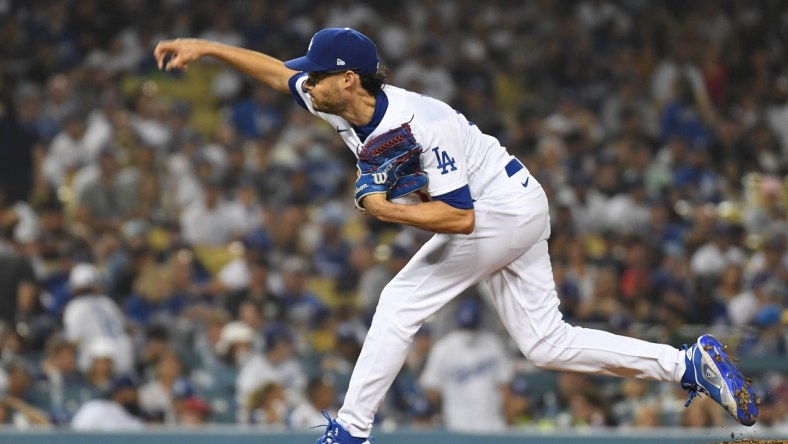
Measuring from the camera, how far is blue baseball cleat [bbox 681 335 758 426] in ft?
15.6

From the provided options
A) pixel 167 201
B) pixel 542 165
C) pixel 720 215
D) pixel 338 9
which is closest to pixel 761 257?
pixel 720 215

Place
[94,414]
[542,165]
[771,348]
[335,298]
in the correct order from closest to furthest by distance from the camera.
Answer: [94,414]
[771,348]
[335,298]
[542,165]

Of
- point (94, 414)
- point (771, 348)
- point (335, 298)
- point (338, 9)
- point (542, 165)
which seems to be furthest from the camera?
point (338, 9)

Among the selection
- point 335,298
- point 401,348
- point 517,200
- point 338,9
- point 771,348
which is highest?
point 338,9

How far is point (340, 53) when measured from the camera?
14.9 ft

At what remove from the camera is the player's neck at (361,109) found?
4.61m

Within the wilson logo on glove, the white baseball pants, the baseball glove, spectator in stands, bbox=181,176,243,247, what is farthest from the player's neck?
spectator in stands, bbox=181,176,243,247

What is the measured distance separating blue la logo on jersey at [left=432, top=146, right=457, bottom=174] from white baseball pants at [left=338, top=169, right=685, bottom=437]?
28 cm

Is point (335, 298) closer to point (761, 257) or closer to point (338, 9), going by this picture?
point (761, 257)

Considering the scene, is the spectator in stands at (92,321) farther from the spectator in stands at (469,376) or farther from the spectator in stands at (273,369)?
the spectator in stands at (469,376)

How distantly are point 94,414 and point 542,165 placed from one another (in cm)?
565

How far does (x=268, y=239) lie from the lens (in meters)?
10.7

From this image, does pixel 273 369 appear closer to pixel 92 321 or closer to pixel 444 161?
pixel 92 321

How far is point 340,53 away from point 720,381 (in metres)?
1.89
